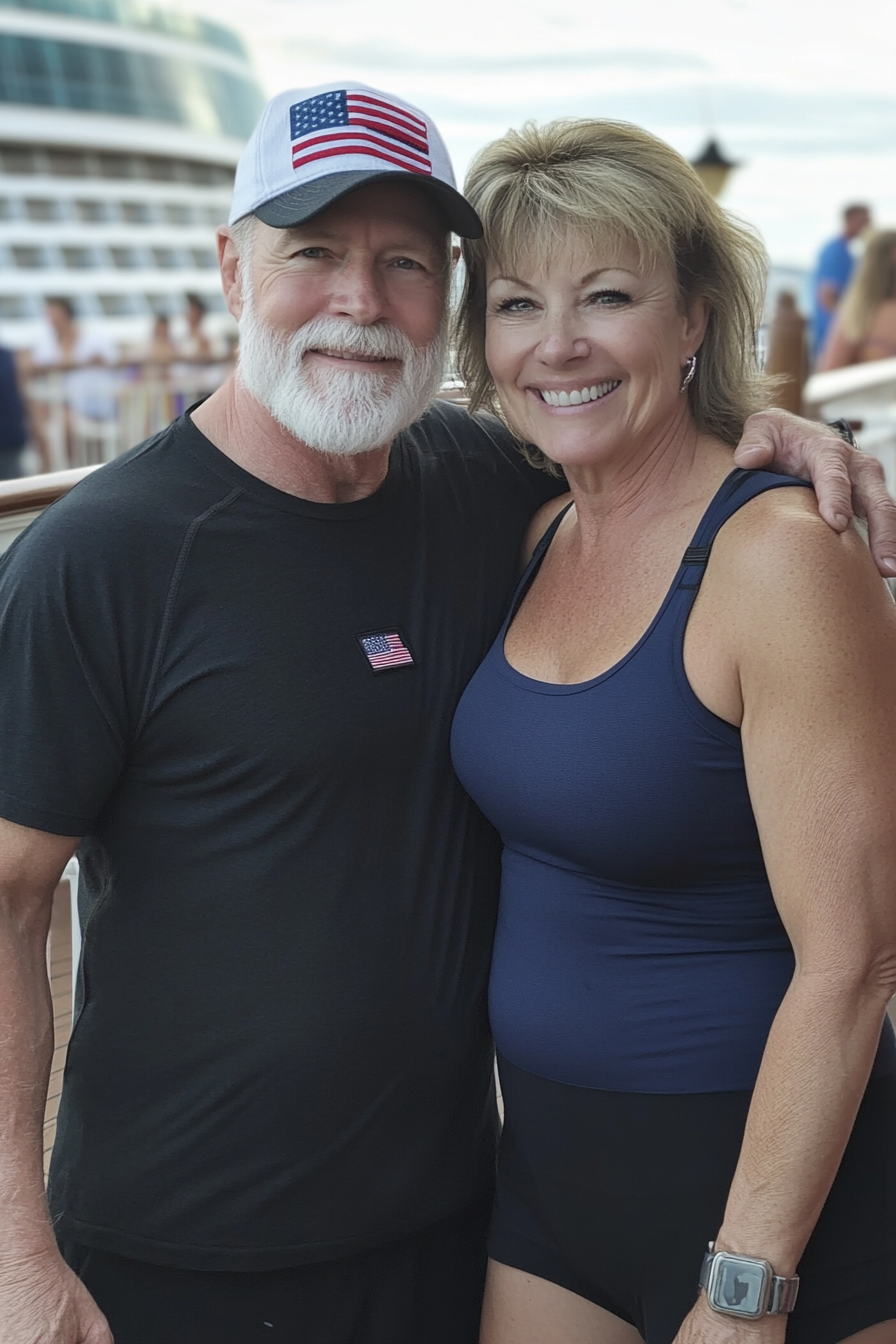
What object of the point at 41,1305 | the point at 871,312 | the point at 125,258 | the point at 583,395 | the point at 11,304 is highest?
the point at 583,395

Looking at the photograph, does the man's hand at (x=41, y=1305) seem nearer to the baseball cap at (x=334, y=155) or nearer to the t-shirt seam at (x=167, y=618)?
the t-shirt seam at (x=167, y=618)

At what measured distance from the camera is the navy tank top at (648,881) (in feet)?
4.40

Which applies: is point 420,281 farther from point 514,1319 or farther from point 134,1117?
point 514,1319

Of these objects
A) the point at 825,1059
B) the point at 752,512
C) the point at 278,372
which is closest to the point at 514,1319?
the point at 825,1059

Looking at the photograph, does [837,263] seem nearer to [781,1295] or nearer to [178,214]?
[781,1295]

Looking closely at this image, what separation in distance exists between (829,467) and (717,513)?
0.41ft

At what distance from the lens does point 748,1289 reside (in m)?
1.27

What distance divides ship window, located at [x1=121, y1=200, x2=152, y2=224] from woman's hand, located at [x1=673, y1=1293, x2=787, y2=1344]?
1208 inches

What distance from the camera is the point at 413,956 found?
1.54m

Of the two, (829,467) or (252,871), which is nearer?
(829,467)

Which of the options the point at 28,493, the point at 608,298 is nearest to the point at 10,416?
the point at 28,493

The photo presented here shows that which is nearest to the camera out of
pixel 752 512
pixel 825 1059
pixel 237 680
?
pixel 825 1059

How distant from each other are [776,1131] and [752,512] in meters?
0.63

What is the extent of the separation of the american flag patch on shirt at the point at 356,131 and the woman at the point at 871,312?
16.0 feet
